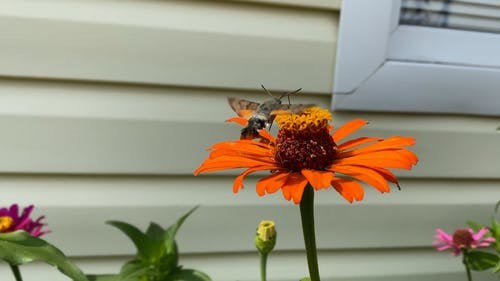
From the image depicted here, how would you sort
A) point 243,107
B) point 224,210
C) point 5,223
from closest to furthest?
point 243,107, point 5,223, point 224,210

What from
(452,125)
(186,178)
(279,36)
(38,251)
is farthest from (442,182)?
(38,251)

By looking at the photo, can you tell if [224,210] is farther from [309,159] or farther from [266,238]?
[309,159]

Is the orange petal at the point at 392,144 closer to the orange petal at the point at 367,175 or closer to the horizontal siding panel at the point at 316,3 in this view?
the orange petal at the point at 367,175

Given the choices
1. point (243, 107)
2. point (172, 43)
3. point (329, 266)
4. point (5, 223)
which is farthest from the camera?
point (329, 266)

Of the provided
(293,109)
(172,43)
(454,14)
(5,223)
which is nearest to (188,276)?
(5,223)

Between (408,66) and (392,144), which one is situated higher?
(408,66)

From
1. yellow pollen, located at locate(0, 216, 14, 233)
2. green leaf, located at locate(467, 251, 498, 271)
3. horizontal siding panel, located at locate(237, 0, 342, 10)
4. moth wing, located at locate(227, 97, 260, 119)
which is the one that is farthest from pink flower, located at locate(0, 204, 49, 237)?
green leaf, located at locate(467, 251, 498, 271)

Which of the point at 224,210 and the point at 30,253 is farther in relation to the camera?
the point at 224,210
